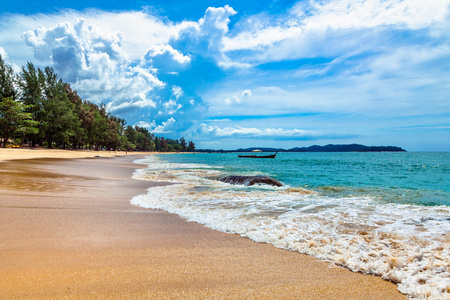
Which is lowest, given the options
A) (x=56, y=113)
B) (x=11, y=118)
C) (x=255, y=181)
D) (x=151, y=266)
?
(x=255, y=181)

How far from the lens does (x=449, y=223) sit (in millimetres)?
6184

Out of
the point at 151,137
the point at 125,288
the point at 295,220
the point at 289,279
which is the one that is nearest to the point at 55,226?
the point at 125,288

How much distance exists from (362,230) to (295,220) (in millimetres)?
1516

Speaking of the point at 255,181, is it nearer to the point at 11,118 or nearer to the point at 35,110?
the point at 11,118

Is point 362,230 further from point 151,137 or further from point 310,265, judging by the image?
point 151,137

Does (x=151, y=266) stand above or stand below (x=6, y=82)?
below

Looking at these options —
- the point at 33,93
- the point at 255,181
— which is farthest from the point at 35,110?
the point at 255,181

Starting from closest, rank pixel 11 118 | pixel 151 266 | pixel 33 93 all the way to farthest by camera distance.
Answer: pixel 151 266
pixel 11 118
pixel 33 93

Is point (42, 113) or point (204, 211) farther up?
point (42, 113)

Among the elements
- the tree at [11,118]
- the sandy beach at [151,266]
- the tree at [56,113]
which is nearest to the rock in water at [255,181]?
the sandy beach at [151,266]

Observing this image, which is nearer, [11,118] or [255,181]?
[255,181]

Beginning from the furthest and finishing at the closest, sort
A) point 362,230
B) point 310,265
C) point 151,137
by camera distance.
Result: point 151,137 < point 362,230 < point 310,265

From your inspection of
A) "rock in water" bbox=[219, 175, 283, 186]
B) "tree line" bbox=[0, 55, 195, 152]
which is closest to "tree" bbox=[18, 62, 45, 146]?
"tree line" bbox=[0, 55, 195, 152]

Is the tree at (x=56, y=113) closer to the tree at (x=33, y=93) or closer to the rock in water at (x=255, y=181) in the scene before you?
the tree at (x=33, y=93)
